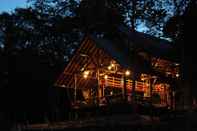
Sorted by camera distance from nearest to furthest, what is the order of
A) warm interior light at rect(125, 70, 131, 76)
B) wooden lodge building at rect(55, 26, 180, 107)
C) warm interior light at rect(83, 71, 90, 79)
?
warm interior light at rect(125, 70, 131, 76) < wooden lodge building at rect(55, 26, 180, 107) < warm interior light at rect(83, 71, 90, 79)

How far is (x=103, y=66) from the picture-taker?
38.7 metres

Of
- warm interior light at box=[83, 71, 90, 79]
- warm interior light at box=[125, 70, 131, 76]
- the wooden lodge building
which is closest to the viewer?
warm interior light at box=[125, 70, 131, 76]

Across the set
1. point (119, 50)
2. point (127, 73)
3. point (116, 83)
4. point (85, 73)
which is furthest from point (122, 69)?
point (85, 73)

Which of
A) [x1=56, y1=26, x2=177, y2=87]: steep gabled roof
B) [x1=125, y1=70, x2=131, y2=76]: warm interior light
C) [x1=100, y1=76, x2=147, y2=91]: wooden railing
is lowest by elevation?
[x1=100, y1=76, x2=147, y2=91]: wooden railing

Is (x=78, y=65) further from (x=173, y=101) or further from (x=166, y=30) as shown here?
(x=166, y=30)

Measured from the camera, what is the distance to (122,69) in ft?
120

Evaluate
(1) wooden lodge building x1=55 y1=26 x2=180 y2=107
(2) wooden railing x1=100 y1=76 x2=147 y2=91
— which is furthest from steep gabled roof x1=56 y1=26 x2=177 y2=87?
(2) wooden railing x1=100 y1=76 x2=147 y2=91

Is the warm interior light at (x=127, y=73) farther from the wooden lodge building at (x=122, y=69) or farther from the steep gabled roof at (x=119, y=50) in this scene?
the steep gabled roof at (x=119, y=50)

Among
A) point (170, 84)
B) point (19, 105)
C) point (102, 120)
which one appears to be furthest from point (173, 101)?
point (19, 105)

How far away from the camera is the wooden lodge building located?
1439 inches

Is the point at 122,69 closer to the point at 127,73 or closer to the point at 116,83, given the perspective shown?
the point at 127,73

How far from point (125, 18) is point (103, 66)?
5.96m

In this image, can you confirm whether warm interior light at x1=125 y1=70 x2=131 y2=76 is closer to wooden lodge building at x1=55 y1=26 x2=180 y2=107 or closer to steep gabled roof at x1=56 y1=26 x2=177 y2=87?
wooden lodge building at x1=55 y1=26 x2=180 y2=107

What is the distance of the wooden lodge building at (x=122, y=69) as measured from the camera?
36562 millimetres
